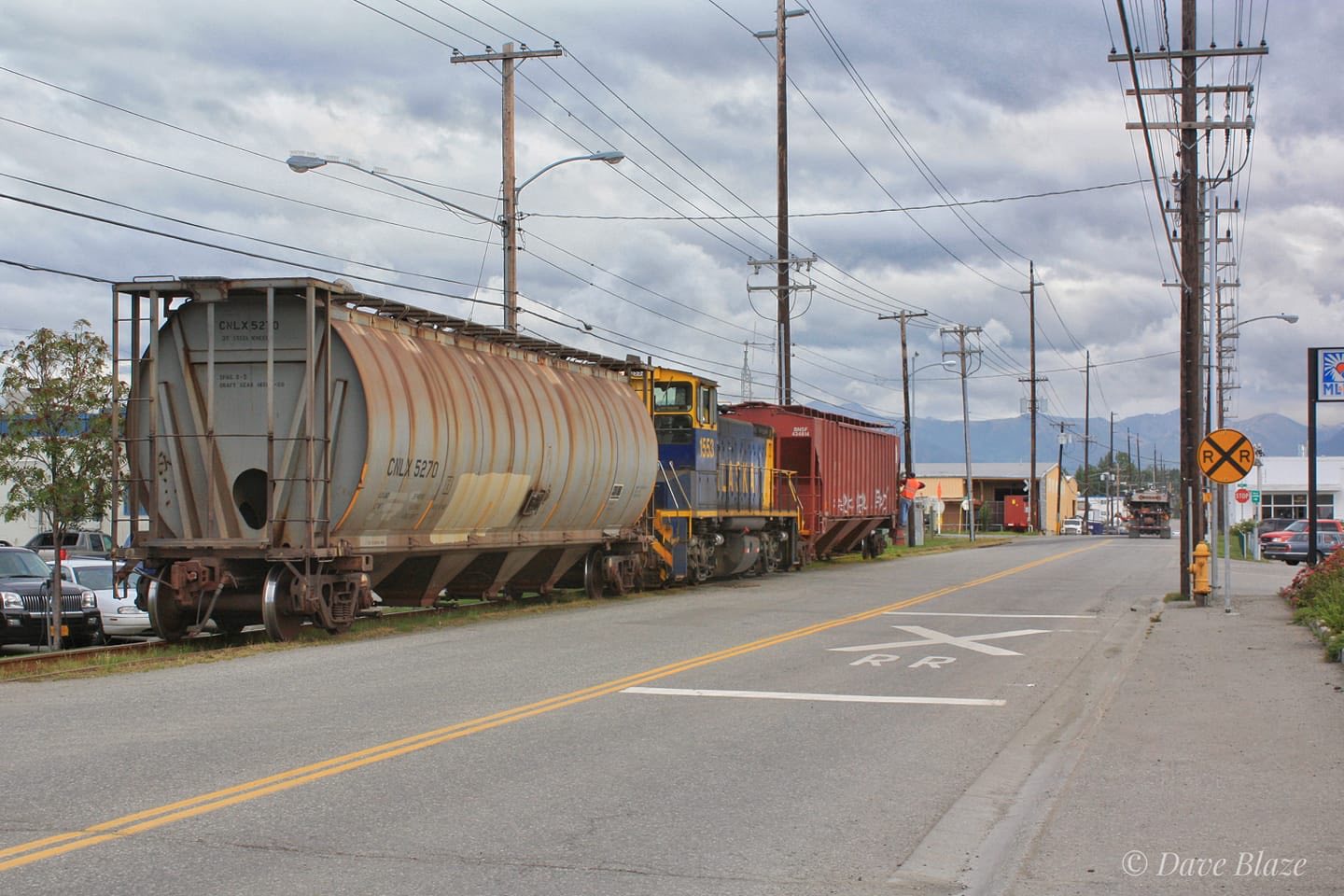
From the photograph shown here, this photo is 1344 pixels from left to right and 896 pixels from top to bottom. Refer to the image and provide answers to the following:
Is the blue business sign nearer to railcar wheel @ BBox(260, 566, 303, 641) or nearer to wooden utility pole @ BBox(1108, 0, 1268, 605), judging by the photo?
wooden utility pole @ BBox(1108, 0, 1268, 605)

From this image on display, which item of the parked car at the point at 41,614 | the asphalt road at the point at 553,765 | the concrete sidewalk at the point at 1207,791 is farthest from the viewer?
the parked car at the point at 41,614

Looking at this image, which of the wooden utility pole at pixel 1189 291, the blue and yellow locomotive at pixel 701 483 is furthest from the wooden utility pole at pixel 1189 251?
the blue and yellow locomotive at pixel 701 483

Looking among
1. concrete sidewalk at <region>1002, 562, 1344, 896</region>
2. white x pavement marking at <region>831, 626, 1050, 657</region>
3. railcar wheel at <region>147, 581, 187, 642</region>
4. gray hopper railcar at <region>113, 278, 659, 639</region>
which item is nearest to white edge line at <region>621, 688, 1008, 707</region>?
concrete sidewalk at <region>1002, 562, 1344, 896</region>

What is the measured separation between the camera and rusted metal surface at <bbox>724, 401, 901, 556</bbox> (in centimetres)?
3491

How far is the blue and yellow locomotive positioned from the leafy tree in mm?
10182

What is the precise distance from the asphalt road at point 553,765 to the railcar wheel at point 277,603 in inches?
42.5

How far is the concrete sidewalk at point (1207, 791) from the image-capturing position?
6.03m

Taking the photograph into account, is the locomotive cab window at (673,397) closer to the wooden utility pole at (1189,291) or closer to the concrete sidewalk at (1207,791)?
the wooden utility pole at (1189,291)

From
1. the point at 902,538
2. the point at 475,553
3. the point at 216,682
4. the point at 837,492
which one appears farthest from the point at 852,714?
the point at 902,538

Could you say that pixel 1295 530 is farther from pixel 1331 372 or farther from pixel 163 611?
pixel 163 611

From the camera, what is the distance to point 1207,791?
305 inches

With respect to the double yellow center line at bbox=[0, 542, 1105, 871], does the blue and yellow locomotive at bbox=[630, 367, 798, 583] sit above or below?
above

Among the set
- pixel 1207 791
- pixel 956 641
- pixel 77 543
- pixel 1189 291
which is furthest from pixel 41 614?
pixel 1189 291

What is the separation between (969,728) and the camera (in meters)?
10.3
